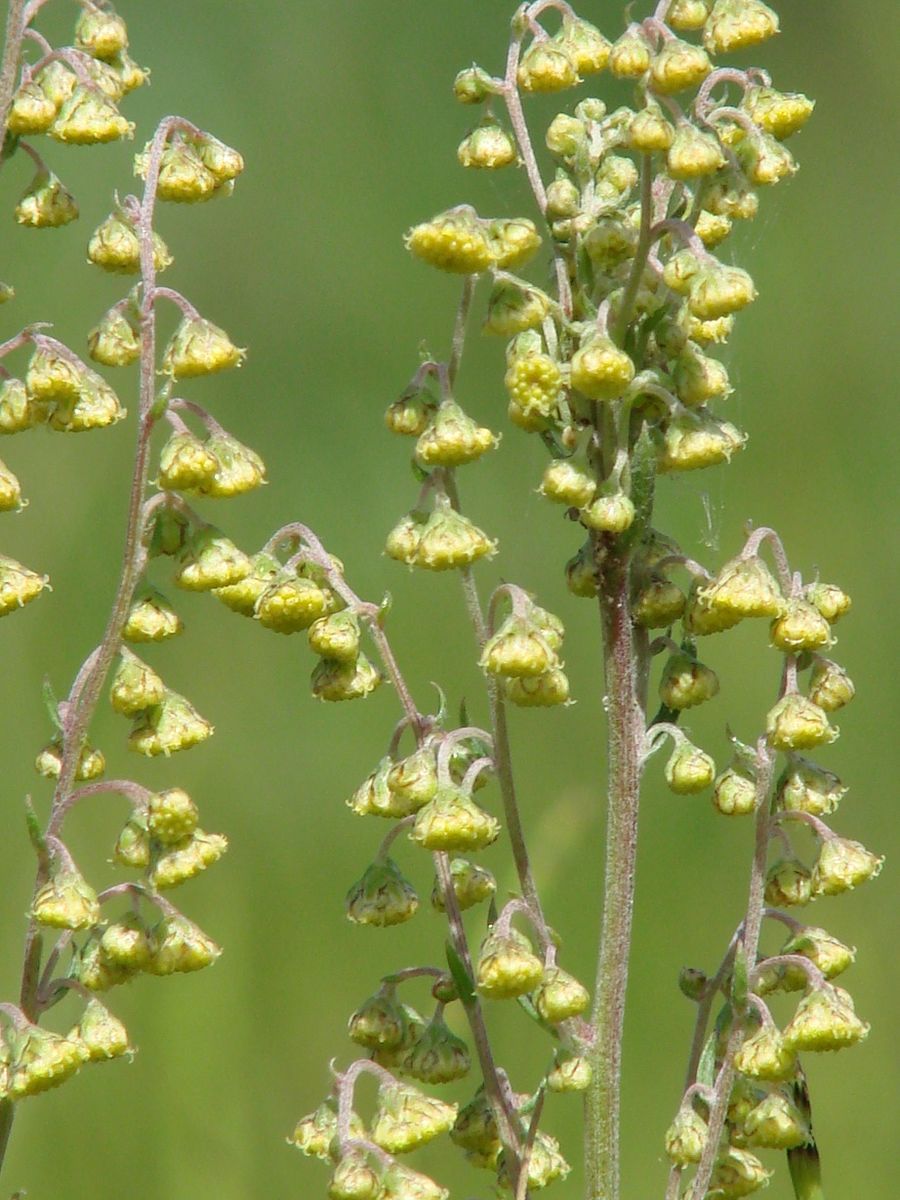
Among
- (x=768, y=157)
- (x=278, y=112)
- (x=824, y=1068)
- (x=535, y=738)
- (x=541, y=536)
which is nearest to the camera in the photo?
(x=768, y=157)

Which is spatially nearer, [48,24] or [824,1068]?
[824,1068]

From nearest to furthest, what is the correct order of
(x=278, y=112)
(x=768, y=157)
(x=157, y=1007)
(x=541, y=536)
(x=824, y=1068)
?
(x=768, y=157)
(x=157, y=1007)
(x=824, y=1068)
(x=541, y=536)
(x=278, y=112)

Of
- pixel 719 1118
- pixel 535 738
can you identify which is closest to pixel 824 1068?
pixel 535 738

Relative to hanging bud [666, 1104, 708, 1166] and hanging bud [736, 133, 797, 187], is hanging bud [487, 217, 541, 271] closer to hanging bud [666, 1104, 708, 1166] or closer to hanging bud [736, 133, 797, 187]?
hanging bud [736, 133, 797, 187]

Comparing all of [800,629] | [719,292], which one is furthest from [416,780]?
[719,292]

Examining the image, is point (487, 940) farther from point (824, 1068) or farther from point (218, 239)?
point (218, 239)

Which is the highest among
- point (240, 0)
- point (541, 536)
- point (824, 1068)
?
point (240, 0)

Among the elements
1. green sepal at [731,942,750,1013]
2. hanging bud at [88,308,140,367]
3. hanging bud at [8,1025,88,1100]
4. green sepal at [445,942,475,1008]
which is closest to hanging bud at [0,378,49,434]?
hanging bud at [88,308,140,367]
